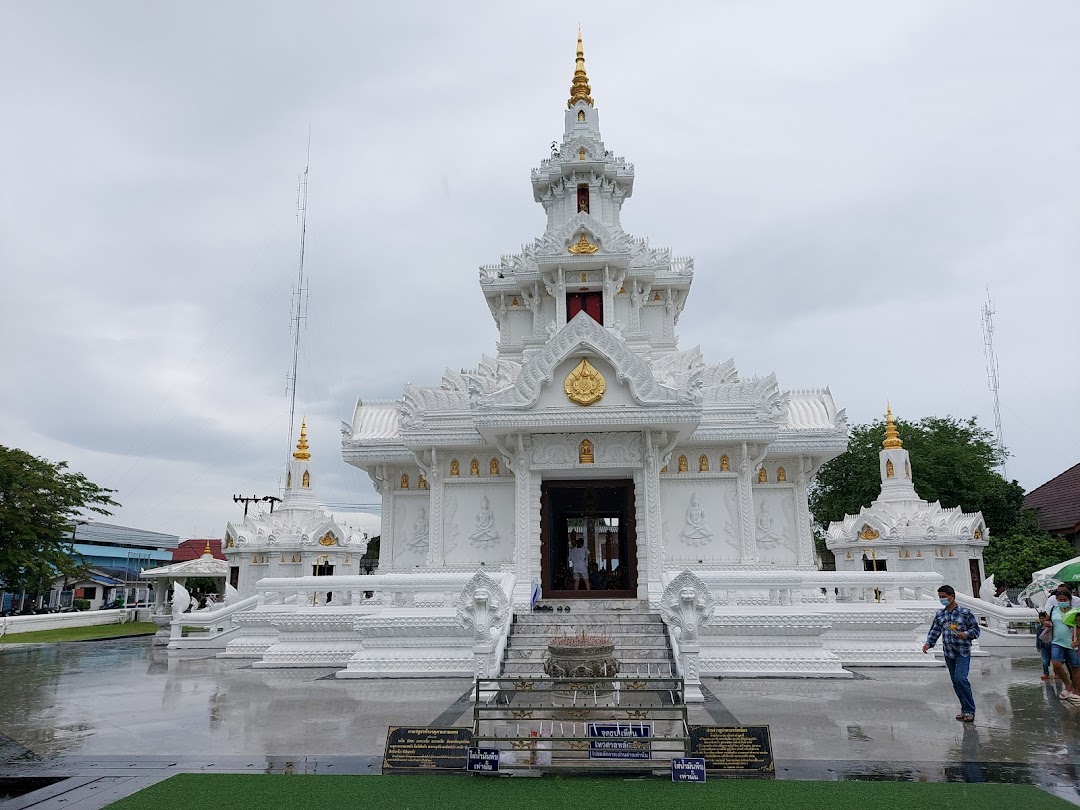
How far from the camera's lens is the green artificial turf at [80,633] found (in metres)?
23.7

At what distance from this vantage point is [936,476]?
39156 mm

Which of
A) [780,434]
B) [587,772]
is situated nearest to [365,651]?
[587,772]

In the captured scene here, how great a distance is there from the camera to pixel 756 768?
647 centimetres

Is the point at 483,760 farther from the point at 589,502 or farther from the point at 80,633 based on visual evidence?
the point at 80,633

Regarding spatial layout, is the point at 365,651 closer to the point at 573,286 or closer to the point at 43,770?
the point at 43,770

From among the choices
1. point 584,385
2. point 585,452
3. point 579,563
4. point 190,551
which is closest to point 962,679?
point 585,452

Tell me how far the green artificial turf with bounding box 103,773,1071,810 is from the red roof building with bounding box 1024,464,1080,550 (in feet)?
102

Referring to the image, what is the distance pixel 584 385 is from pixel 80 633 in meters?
22.8

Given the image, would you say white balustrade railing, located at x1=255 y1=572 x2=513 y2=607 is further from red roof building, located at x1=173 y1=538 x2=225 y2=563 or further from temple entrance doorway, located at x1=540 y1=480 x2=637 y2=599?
red roof building, located at x1=173 y1=538 x2=225 y2=563

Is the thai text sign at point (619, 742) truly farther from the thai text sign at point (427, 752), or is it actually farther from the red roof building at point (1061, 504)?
the red roof building at point (1061, 504)

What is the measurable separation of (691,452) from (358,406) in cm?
884

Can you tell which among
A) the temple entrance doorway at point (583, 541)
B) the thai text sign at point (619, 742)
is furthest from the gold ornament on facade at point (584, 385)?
the thai text sign at point (619, 742)

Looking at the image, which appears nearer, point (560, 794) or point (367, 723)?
point (560, 794)

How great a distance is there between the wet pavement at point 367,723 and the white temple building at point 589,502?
89cm
